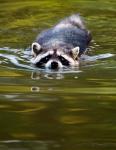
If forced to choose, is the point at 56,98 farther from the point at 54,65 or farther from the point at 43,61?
the point at 43,61

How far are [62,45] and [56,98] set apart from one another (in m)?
4.60

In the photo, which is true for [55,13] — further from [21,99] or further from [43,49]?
[21,99]

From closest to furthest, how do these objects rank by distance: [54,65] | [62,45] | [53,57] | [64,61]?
[54,65] < [53,57] < [64,61] < [62,45]

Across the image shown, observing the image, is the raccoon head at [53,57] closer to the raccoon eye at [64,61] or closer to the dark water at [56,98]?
the raccoon eye at [64,61]

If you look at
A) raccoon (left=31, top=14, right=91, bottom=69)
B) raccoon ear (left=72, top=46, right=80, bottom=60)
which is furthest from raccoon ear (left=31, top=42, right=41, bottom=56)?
raccoon ear (left=72, top=46, right=80, bottom=60)

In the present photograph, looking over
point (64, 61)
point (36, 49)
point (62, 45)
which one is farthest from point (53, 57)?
point (62, 45)

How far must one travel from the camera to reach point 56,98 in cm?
654

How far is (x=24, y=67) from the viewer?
31.6ft

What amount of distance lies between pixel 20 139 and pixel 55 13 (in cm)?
1096

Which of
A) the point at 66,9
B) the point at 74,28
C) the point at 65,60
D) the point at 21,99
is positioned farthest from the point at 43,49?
the point at 66,9

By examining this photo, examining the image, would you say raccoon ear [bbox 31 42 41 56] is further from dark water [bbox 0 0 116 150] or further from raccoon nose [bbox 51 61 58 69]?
raccoon nose [bbox 51 61 58 69]

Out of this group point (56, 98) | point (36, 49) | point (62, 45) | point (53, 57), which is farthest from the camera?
point (62, 45)

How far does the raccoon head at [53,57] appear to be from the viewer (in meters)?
9.82

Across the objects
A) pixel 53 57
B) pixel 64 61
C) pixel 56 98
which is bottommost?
pixel 64 61
